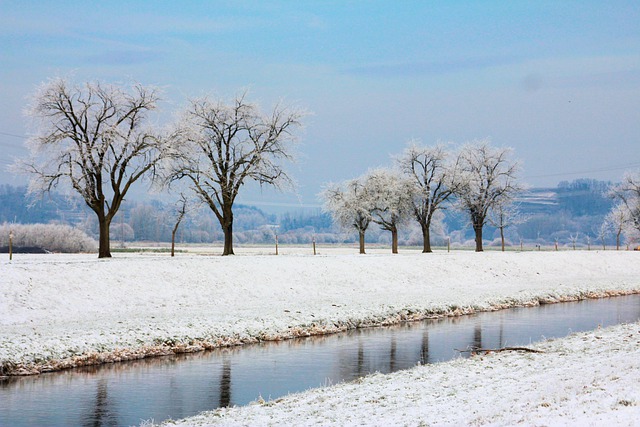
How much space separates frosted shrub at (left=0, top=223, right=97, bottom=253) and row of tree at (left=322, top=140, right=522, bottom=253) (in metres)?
31.0

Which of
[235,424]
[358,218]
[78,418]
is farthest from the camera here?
[358,218]

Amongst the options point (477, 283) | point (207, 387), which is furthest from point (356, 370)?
point (477, 283)

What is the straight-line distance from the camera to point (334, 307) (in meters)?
32.6

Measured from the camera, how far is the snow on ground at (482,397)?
37.0 ft

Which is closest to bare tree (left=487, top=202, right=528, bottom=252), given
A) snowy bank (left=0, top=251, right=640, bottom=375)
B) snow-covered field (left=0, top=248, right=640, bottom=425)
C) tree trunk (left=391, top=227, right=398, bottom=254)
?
tree trunk (left=391, top=227, right=398, bottom=254)

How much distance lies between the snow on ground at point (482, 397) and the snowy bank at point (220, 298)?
30.1 feet

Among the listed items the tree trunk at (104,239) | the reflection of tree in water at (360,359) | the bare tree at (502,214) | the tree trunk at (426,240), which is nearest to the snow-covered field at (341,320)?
the reflection of tree in water at (360,359)

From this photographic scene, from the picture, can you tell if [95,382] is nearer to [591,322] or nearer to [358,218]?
[591,322]

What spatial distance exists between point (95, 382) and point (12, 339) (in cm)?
479

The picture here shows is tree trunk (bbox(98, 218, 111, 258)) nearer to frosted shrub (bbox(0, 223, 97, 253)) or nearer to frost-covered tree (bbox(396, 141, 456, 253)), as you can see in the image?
frosted shrub (bbox(0, 223, 97, 253))

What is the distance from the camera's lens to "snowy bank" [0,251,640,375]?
23406 millimetres

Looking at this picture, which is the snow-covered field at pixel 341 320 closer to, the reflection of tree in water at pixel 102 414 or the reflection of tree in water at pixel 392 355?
the reflection of tree in water at pixel 392 355

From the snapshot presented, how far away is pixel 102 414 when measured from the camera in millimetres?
15438

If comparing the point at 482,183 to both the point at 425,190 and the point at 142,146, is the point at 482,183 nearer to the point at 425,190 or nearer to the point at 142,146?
the point at 425,190
